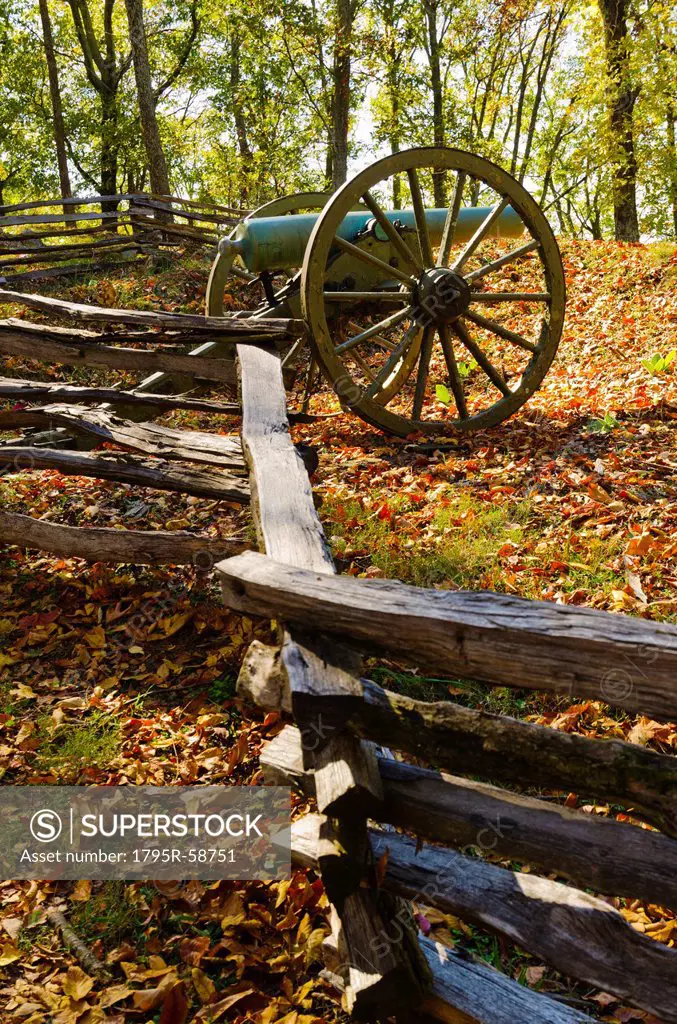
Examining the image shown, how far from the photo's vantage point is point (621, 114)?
11.5m

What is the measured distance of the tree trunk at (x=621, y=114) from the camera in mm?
11016

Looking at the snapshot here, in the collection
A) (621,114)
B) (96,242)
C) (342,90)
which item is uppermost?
(342,90)

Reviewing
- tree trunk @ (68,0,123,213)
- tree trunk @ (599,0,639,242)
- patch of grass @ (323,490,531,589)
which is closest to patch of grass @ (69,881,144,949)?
patch of grass @ (323,490,531,589)

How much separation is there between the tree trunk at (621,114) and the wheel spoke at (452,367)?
7.76 meters

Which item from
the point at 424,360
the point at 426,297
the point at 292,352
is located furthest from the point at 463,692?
the point at 292,352

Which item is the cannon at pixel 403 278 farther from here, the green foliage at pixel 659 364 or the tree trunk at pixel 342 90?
the tree trunk at pixel 342 90

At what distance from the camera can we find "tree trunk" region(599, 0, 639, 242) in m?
11.0

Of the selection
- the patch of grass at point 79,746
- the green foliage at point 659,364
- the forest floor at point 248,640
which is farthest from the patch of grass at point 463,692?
the green foliage at point 659,364

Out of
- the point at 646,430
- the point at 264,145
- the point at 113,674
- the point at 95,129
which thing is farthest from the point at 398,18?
the point at 113,674

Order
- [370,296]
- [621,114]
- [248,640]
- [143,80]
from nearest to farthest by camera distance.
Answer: [248,640] < [370,296] < [621,114] < [143,80]

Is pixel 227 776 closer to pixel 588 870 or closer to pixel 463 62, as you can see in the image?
pixel 588 870

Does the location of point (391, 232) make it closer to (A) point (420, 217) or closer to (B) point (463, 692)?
(A) point (420, 217)

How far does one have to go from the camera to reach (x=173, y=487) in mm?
4359

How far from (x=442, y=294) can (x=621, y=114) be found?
836 centimetres
